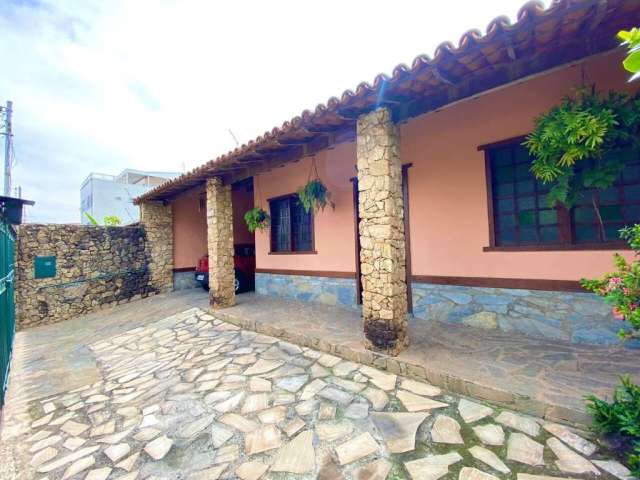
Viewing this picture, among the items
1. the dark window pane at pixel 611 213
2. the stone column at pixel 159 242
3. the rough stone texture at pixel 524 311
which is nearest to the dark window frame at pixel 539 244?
the dark window pane at pixel 611 213

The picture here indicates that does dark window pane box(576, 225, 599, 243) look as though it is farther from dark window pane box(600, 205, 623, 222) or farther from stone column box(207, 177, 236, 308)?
stone column box(207, 177, 236, 308)

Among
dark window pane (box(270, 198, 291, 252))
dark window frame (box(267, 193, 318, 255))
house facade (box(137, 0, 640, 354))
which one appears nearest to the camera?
house facade (box(137, 0, 640, 354))

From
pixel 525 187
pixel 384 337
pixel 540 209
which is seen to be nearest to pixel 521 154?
pixel 525 187

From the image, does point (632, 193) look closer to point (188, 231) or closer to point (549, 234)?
point (549, 234)

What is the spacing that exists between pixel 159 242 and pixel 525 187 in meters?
10.4

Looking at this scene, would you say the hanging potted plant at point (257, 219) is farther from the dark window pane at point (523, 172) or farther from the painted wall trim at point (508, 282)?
the dark window pane at point (523, 172)

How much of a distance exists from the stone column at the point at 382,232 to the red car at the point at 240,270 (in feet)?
19.3

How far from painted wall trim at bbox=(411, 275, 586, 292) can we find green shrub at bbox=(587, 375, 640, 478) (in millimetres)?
1774

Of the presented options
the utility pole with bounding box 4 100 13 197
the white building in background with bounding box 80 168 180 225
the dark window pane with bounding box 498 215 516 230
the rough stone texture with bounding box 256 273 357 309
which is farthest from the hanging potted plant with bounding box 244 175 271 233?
the white building in background with bounding box 80 168 180 225

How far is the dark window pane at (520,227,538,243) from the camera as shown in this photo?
163 inches

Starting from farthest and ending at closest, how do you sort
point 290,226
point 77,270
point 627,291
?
point 77,270, point 290,226, point 627,291

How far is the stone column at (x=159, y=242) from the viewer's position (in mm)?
9945

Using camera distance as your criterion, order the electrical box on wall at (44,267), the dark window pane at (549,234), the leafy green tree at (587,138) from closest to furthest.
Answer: the leafy green tree at (587,138) < the dark window pane at (549,234) < the electrical box on wall at (44,267)

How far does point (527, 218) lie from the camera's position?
4.18 m
